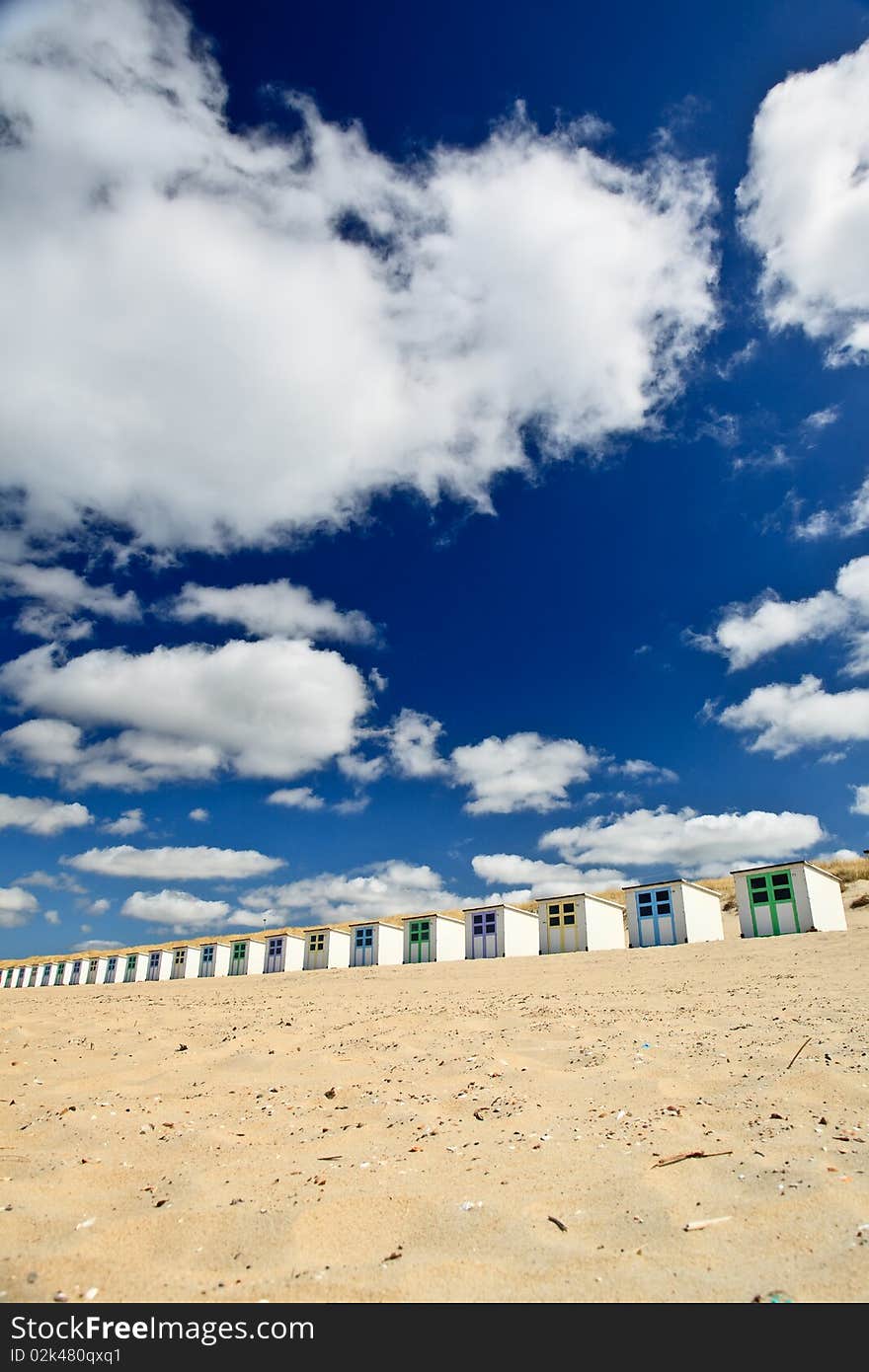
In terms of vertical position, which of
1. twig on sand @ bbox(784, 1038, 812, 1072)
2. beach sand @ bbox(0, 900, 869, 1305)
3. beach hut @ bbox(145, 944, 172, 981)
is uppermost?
beach hut @ bbox(145, 944, 172, 981)

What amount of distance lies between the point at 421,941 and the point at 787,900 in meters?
18.6

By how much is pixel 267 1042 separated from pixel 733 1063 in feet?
17.0

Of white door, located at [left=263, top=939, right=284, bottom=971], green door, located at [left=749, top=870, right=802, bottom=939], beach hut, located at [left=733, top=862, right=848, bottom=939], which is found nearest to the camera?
beach hut, located at [left=733, top=862, right=848, bottom=939]

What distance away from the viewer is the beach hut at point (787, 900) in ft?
74.7

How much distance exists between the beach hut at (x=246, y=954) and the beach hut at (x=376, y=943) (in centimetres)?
922

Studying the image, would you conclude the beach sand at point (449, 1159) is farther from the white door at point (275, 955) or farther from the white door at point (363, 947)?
the white door at point (275, 955)

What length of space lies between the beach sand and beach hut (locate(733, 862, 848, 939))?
15.3m

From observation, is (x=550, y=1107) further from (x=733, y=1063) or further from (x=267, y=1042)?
(x=267, y=1042)

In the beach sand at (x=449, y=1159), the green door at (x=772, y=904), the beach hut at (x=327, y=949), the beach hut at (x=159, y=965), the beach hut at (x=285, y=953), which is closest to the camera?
the beach sand at (x=449, y=1159)

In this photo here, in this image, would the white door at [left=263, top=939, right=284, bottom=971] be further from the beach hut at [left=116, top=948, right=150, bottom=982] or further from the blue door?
the blue door

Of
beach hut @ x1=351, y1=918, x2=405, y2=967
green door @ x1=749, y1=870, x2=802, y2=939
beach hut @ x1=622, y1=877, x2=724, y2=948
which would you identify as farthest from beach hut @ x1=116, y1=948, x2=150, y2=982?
green door @ x1=749, y1=870, x2=802, y2=939

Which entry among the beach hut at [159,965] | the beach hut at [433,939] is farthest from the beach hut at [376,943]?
the beach hut at [159,965]

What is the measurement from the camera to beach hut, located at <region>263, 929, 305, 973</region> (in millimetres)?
43625
